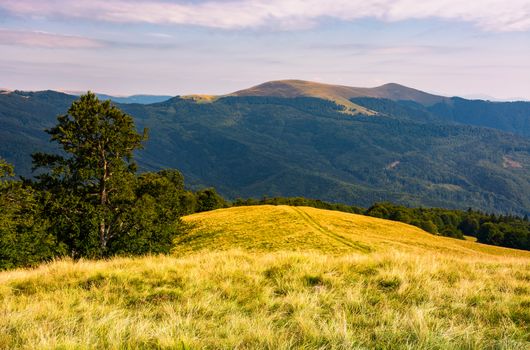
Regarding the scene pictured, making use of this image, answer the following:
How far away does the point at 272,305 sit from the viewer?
8.38m

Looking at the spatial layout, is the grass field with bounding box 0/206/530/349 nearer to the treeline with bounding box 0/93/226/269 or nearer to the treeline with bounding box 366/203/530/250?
the treeline with bounding box 0/93/226/269

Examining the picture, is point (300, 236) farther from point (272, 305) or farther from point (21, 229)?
Result: point (272, 305)

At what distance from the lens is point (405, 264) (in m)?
12.2

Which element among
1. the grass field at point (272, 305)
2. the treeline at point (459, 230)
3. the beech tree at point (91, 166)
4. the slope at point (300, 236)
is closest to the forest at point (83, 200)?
the beech tree at point (91, 166)

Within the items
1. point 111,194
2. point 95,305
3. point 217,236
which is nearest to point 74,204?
point 111,194

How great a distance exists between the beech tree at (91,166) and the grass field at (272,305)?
21.3m

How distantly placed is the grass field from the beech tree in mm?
21274

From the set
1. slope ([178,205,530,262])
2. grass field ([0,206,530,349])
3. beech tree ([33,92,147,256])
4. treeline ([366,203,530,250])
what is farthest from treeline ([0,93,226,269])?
treeline ([366,203,530,250])

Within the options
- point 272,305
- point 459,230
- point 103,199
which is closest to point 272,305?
point 272,305

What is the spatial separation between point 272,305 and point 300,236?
3767 centimetres

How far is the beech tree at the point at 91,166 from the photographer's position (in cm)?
3158

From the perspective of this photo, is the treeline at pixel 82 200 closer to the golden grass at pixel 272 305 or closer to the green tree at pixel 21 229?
the green tree at pixel 21 229

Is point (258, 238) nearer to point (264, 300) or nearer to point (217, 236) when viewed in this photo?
point (217, 236)

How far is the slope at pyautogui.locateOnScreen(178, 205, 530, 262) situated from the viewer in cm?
4147
